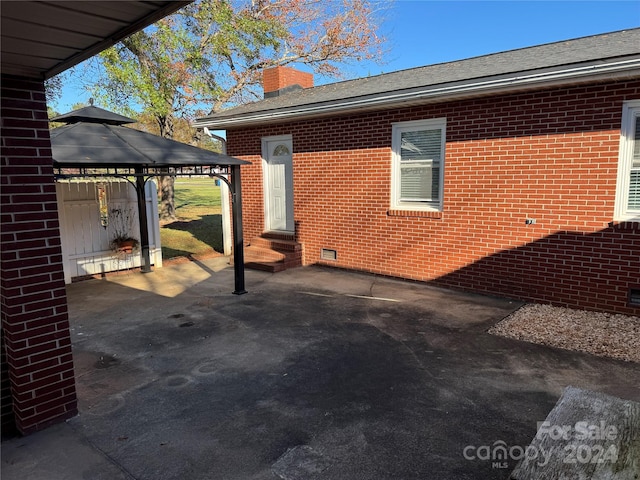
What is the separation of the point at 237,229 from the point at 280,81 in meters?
6.55

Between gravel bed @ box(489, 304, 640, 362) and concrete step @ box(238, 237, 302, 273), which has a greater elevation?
concrete step @ box(238, 237, 302, 273)

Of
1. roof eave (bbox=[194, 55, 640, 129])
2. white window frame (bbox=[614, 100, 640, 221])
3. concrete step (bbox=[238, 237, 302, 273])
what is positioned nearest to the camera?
roof eave (bbox=[194, 55, 640, 129])

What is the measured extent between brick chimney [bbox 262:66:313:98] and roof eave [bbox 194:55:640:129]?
2.96 m

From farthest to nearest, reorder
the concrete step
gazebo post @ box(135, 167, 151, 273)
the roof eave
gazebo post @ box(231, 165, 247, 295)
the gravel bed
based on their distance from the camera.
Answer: the concrete step → gazebo post @ box(135, 167, 151, 273) → gazebo post @ box(231, 165, 247, 295) → the roof eave → the gravel bed

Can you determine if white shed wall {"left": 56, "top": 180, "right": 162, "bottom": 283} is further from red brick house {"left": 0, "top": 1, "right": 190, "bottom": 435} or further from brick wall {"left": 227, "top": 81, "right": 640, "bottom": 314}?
red brick house {"left": 0, "top": 1, "right": 190, "bottom": 435}

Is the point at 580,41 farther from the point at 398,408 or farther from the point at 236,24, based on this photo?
the point at 236,24

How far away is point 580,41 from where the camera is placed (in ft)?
23.0

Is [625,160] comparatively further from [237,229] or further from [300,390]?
[237,229]

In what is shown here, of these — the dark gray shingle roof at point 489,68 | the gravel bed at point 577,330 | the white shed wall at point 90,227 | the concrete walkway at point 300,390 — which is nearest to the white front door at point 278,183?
the dark gray shingle roof at point 489,68

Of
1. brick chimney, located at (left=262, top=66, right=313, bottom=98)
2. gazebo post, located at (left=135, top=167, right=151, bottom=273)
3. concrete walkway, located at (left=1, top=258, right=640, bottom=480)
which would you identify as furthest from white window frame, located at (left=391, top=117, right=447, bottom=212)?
brick chimney, located at (left=262, top=66, right=313, bottom=98)

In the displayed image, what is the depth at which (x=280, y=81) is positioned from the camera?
38.5ft

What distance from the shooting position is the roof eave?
500 cm

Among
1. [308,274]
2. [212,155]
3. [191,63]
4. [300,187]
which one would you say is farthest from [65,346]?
[191,63]

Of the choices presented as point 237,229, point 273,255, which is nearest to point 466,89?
point 237,229
